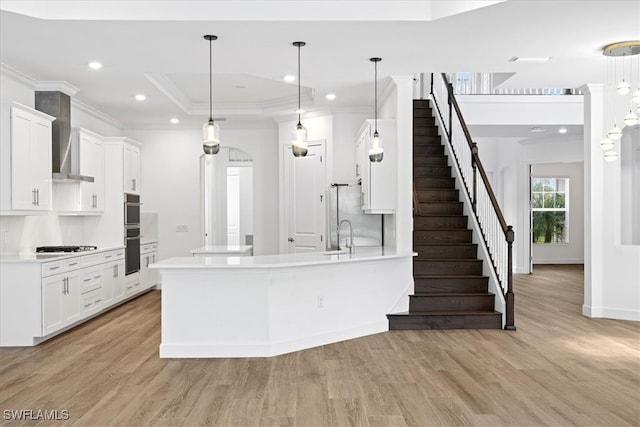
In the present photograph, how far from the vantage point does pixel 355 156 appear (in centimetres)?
866

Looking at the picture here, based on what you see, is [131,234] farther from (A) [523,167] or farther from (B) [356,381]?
(A) [523,167]

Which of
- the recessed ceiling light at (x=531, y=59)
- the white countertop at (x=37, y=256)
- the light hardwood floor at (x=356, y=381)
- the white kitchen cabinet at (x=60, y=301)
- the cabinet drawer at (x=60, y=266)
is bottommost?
the light hardwood floor at (x=356, y=381)

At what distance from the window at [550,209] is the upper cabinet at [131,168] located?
9961 millimetres

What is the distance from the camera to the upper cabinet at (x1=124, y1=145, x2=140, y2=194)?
8.41 metres

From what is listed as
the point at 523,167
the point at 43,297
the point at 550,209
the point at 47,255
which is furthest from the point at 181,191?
the point at 550,209

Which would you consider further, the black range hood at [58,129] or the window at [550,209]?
the window at [550,209]

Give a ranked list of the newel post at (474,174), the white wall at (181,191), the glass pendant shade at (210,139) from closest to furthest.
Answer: the glass pendant shade at (210,139) < the newel post at (474,174) < the white wall at (181,191)

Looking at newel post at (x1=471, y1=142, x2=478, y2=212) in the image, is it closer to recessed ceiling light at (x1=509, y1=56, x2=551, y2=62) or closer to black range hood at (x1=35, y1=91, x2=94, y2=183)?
recessed ceiling light at (x1=509, y1=56, x2=551, y2=62)

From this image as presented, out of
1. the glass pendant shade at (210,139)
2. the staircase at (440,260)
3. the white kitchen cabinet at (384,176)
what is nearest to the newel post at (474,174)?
the staircase at (440,260)

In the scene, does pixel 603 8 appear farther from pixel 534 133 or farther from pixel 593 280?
pixel 534 133

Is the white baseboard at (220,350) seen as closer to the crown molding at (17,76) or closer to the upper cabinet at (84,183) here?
the upper cabinet at (84,183)

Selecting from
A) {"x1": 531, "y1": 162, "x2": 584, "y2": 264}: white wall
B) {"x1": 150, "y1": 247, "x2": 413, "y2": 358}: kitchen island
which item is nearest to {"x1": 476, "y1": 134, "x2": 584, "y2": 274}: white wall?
{"x1": 531, "y1": 162, "x2": 584, "y2": 264}: white wall

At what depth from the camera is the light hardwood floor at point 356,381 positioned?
362 centimetres

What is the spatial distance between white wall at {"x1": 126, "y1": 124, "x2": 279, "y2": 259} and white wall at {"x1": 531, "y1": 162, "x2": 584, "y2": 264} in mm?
7634
